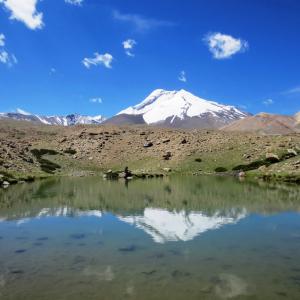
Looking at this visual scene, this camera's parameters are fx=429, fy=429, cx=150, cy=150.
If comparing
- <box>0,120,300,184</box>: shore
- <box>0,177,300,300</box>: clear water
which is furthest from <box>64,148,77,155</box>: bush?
<box>0,177,300,300</box>: clear water

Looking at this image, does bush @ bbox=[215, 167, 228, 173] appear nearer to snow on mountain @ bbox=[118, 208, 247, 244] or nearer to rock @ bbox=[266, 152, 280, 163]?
rock @ bbox=[266, 152, 280, 163]

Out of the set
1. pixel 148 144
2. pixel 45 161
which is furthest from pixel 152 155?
pixel 45 161

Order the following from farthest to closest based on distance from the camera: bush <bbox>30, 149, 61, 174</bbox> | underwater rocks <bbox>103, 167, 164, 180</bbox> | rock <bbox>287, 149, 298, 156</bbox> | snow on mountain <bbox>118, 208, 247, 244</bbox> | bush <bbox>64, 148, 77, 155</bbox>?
1. bush <bbox>64, 148, 77, 155</bbox>
2. bush <bbox>30, 149, 61, 174</bbox>
3. rock <bbox>287, 149, 298, 156</bbox>
4. underwater rocks <bbox>103, 167, 164, 180</bbox>
5. snow on mountain <bbox>118, 208, 247, 244</bbox>

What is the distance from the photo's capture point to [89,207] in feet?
182

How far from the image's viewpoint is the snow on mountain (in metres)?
34.2

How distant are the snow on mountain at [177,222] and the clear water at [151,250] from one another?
0.29ft

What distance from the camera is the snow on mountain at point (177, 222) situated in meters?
34.2

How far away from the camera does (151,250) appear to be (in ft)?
93.7

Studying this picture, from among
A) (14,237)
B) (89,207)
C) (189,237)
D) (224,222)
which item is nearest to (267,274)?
(189,237)

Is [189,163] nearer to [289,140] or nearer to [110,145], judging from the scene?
[289,140]

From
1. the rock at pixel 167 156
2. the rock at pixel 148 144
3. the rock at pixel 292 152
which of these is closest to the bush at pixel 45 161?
the rock at pixel 148 144

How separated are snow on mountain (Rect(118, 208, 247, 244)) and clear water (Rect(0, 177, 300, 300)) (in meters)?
0.09

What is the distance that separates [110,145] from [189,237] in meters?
141

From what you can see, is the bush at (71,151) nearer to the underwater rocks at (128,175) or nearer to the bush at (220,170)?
the underwater rocks at (128,175)
